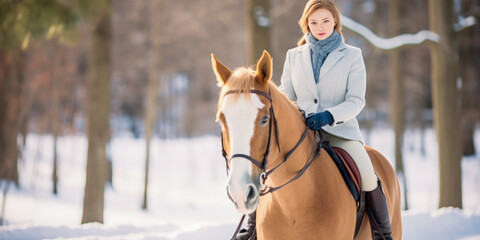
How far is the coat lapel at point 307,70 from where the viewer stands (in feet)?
10.9

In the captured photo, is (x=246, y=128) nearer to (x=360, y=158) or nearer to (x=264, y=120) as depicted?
(x=264, y=120)

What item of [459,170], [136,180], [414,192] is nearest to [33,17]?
[459,170]

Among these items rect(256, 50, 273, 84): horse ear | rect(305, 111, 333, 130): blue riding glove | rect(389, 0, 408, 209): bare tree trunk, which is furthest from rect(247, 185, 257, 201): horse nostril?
rect(389, 0, 408, 209): bare tree trunk

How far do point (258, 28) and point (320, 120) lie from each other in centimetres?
516

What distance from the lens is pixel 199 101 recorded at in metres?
26.4

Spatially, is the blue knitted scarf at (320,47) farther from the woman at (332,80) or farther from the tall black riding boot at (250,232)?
the tall black riding boot at (250,232)

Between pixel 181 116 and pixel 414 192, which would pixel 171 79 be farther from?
pixel 414 192

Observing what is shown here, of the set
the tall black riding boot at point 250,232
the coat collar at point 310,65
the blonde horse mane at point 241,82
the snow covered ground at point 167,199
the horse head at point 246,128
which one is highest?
the coat collar at point 310,65

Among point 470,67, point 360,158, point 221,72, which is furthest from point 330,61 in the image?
point 470,67

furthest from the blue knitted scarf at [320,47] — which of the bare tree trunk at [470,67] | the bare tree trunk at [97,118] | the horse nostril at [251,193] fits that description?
the bare tree trunk at [470,67]

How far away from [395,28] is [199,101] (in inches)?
614

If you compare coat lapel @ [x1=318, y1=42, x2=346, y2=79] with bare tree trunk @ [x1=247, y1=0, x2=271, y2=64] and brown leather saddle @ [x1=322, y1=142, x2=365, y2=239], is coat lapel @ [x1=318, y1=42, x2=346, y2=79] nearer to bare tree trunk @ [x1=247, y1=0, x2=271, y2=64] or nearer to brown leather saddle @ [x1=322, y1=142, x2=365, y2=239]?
brown leather saddle @ [x1=322, y1=142, x2=365, y2=239]

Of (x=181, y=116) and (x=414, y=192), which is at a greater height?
(x=181, y=116)

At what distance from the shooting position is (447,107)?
27.5 feet
